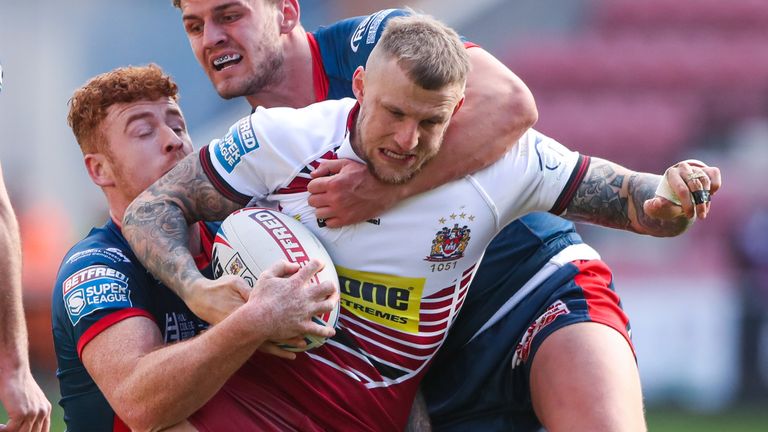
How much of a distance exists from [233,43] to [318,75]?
0.36 meters

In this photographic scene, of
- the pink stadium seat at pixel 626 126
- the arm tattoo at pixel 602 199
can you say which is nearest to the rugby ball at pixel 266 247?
the arm tattoo at pixel 602 199

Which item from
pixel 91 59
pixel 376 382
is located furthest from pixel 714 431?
pixel 91 59

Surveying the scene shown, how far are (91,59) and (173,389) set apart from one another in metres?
11.8

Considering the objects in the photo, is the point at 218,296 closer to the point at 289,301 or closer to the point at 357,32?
the point at 289,301

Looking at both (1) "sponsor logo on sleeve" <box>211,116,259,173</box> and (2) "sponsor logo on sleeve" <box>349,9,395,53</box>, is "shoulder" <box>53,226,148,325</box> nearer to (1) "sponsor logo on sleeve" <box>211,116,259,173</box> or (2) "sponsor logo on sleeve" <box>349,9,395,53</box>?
(1) "sponsor logo on sleeve" <box>211,116,259,173</box>

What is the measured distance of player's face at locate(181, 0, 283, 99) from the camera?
15.0 feet

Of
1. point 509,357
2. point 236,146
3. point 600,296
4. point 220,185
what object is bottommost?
point 509,357

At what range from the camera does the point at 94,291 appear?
3.86 m

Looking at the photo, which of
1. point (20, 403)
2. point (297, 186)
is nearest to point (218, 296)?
point (297, 186)

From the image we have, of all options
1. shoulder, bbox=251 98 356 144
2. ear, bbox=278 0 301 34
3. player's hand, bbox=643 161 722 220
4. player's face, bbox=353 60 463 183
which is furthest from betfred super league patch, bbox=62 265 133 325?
player's hand, bbox=643 161 722 220

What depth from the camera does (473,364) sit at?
172 inches

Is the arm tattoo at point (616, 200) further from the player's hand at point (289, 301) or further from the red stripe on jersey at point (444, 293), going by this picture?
the player's hand at point (289, 301)

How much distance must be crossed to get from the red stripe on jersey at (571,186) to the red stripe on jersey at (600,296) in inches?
15.5

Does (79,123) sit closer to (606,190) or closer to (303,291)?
(303,291)
